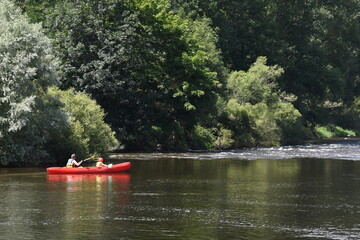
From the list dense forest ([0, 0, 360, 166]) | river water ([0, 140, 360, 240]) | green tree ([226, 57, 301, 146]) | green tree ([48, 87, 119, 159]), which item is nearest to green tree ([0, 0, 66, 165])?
dense forest ([0, 0, 360, 166])

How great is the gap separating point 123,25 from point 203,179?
21879mm

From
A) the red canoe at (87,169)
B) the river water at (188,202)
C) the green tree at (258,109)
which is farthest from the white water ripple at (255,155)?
the red canoe at (87,169)

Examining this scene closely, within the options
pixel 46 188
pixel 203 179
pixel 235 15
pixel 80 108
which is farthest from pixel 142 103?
pixel 235 15

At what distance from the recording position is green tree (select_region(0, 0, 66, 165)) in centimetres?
4025

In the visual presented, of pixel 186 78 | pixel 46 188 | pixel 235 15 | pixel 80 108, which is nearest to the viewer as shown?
pixel 46 188

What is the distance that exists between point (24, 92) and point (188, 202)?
16.1m

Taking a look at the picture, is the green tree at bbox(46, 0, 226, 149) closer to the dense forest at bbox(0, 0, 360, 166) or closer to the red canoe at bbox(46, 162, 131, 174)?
the dense forest at bbox(0, 0, 360, 166)

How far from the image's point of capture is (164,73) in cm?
5950

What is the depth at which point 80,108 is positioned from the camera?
4678 cm

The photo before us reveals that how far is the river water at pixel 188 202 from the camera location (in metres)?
22.7

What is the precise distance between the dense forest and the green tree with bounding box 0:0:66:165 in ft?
0.24

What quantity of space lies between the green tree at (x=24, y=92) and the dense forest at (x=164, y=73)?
72 millimetres

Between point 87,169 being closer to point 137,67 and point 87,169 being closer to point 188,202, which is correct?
point 188,202

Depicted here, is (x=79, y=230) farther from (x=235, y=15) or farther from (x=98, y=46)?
(x=235, y=15)
